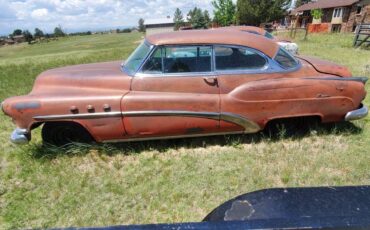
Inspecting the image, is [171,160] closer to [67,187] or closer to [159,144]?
[159,144]

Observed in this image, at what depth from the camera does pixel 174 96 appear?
3.62 m

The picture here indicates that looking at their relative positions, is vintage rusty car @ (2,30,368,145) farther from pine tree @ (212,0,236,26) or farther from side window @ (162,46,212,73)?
pine tree @ (212,0,236,26)

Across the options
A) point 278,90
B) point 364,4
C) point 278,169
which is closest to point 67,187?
point 278,169

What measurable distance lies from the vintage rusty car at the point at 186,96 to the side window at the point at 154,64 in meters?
0.01

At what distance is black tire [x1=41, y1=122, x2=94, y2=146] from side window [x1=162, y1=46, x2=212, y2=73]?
1.39 metres

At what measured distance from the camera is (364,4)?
96.1ft

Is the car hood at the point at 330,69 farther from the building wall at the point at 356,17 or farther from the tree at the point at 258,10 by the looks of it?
the tree at the point at 258,10

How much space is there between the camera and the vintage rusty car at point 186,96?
353cm

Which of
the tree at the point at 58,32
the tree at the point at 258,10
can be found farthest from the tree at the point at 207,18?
the tree at the point at 58,32

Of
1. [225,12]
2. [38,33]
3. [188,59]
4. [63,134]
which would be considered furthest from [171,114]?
[38,33]

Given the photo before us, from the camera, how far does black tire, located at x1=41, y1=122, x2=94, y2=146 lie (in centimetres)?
375

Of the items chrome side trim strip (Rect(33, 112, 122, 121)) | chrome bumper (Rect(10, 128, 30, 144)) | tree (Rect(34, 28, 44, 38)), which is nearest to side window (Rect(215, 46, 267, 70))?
chrome side trim strip (Rect(33, 112, 122, 121))

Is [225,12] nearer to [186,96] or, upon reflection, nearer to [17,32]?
[186,96]

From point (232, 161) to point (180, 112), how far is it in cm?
91
